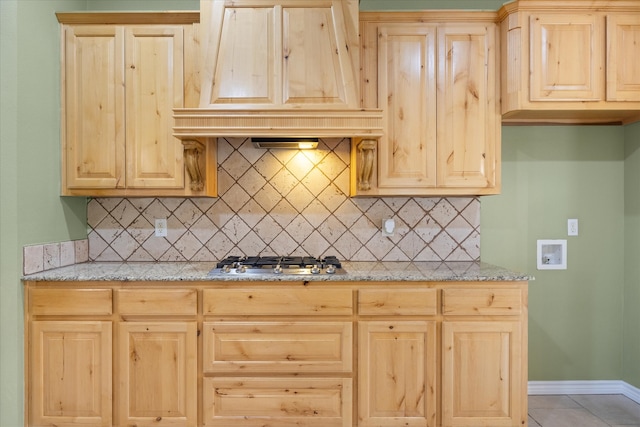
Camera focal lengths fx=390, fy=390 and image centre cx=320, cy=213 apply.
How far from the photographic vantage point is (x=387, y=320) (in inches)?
79.6

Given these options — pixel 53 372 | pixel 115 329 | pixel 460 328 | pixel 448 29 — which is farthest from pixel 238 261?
pixel 448 29

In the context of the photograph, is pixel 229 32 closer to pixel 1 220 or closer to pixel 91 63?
pixel 91 63

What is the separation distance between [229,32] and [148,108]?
66 centimetres

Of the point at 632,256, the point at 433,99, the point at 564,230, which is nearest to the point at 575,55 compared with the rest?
the point at 433,99

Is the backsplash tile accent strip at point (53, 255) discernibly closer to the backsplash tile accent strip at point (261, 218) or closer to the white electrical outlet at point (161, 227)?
the backsplash tile accent strip at point (261, 218)

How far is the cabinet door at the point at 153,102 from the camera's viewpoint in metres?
2.30

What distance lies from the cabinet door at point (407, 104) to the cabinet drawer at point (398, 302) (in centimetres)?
64

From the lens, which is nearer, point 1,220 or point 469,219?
point 1,220

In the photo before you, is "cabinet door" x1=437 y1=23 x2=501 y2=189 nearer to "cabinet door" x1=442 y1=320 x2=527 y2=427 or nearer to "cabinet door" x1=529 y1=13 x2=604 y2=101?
"cabinet door" x1=529 y1=13 x2=604 y2=101

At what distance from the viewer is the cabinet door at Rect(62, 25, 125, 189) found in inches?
90.5

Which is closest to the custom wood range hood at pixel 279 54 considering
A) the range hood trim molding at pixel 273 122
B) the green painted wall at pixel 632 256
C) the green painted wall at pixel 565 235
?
the range hood trim molding at pixel 273 122

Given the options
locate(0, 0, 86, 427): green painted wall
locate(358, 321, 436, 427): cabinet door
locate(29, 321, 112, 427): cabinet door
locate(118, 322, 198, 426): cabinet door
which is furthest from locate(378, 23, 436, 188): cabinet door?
locate(0, 0, 86, 427): green painted wall

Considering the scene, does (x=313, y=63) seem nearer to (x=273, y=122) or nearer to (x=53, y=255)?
(x=273, y=122)

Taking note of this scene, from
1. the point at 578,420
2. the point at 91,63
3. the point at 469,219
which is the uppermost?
the point at 91,63
